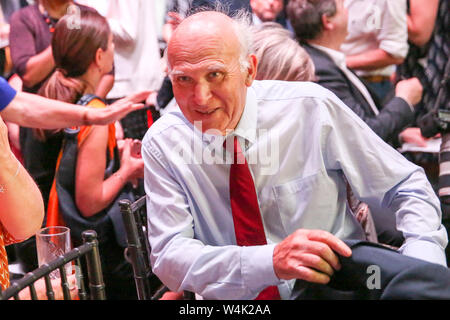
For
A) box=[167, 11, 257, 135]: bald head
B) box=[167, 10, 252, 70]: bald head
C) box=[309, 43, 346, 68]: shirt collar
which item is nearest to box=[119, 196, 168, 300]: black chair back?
box=[167, 11, 257, 135]: bald head

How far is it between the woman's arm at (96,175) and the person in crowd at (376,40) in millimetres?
937

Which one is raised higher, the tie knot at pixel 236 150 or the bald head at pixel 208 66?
the bald head at pixel 208 66

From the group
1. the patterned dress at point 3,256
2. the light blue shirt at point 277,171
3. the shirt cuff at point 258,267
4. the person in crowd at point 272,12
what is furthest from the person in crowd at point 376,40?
the patterned dress at point 3,256

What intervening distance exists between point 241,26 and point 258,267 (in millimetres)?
594

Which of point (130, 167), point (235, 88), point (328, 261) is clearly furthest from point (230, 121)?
point (130, 167)

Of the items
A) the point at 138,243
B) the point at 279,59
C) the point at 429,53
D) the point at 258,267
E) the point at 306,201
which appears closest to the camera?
the point at 258,267

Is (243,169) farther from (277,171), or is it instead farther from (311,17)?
(311,17)

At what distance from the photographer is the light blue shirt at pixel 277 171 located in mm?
1573

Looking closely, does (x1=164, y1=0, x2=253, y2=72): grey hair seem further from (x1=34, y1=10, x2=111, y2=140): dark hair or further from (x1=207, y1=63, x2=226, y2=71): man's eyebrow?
(x1=34, y1=10, x2=111, y2=140): dark hair

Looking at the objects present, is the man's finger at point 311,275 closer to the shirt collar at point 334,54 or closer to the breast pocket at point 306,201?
the breast pocket at point 306,201

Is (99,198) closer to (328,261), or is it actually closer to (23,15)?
(23,15)

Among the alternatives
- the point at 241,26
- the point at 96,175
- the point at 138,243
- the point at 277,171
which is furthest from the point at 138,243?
the point at 241,26

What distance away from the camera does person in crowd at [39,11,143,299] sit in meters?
2.25

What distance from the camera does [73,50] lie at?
7.47 ft
